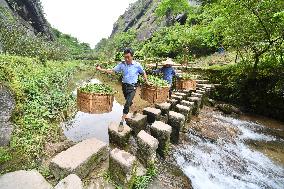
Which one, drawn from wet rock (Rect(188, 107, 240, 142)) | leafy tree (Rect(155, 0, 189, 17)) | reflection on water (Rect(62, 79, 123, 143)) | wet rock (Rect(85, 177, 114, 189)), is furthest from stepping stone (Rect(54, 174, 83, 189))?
leafy tree (Rect(155, 0, 189, 17))

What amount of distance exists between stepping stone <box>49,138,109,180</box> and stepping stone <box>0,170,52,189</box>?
1.10ft

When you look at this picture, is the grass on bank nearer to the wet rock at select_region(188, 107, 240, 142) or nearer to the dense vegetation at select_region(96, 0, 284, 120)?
the wet rock at select_region(188, 107, 240, 142)

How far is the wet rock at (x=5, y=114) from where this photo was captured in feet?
15.4

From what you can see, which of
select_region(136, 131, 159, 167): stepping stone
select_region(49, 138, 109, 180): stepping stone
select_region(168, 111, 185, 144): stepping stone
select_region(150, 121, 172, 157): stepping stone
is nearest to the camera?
select_region(49, 138, 109, 180): stepping stone

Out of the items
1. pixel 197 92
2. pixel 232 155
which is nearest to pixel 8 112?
pixel 232 155

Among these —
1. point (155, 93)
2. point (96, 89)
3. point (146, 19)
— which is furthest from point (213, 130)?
point (146, 19)

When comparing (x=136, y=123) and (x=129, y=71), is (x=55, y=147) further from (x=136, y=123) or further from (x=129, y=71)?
(x=129, y=71)

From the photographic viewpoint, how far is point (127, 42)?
2026 inches

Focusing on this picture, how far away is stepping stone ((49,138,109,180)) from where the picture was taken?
166 inches

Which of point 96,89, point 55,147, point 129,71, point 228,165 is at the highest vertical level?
point 129,71

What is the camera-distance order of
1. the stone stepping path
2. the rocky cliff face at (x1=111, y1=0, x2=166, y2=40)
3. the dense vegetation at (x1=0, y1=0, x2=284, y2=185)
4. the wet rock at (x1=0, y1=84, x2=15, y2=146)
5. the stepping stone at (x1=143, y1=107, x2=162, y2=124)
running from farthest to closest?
the rocky cliff face at (x1=111, y1=0, x2=166, y2=40) < the stepping stone at (x1=143, y1=107, x2=162, y2=124) < the dense vegetation at (x1=0, y1=0, x2=284, y2=185) < the wet rock at (x1=0, y1=84, x2=15, y2=146) < the stone stepping path

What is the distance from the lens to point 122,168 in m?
4.52

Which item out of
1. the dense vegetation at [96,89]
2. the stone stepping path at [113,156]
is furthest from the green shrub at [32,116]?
the dense vegetation at [96,89]

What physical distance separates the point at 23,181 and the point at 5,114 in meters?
1.80
